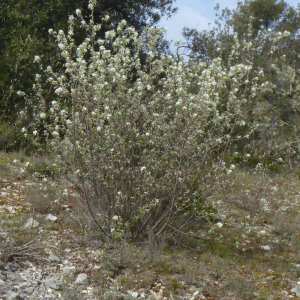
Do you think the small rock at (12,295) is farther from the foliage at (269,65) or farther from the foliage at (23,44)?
the foliage at (269,65)

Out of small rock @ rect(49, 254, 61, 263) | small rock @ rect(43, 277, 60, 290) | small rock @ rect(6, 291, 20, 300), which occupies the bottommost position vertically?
small rock @ rect(6, 291, 20, 300)

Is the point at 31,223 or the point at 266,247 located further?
the point at 266,247

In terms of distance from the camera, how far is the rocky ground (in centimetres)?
376

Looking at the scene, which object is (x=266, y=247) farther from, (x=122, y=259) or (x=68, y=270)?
(x=68, y=270)

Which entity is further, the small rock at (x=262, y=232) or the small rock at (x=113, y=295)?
the small rock at (x=262, y=232)

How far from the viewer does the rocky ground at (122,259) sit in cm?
376

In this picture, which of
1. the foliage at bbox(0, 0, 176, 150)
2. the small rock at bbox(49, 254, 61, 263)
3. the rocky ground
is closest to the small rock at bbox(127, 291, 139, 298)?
the rocky ground

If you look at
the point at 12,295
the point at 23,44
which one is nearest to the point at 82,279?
the point at 12,295

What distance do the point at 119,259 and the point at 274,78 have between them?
8.99m

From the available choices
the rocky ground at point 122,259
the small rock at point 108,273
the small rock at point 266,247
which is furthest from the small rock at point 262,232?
the small rock at point 108,273

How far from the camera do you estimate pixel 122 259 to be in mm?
4234

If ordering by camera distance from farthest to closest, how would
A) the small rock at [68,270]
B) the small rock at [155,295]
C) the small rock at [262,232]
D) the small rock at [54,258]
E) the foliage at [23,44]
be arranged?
1. the foliage at [23,44]
2. the small rock at [262,232]
3. the small rock at [54,258]
4. the small rock at [68,270]
5. the small rock at [155,295]

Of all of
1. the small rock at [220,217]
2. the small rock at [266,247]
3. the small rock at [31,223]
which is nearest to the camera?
the small rock at [31,223]

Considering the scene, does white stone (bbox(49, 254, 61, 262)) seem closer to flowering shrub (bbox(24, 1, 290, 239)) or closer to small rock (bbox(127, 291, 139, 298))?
flowering shrub (bbox(24, 1, 290, 239))
